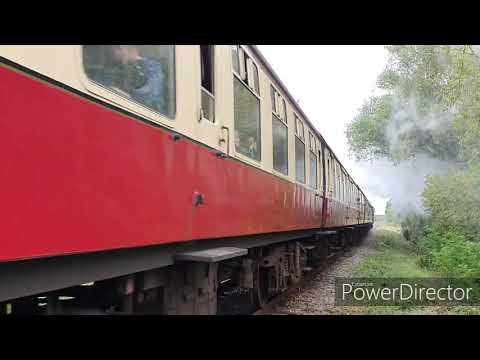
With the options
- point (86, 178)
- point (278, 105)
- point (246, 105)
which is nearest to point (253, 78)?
point (246, 105)

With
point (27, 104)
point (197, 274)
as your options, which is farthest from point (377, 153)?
point (27, 104)

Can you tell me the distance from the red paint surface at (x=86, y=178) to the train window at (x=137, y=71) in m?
0.17

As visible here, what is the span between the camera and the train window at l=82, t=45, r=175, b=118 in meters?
2.26

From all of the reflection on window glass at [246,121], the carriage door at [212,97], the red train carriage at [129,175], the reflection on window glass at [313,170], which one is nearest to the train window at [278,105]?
the red train carriage at [129,175]

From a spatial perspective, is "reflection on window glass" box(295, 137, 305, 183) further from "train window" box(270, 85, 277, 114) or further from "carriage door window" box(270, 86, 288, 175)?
"train window" box(270, 85, 277, 114)

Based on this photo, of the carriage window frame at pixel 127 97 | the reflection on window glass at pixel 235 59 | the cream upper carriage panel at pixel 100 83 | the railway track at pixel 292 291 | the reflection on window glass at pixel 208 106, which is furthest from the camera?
the railway track at pixel 292 291

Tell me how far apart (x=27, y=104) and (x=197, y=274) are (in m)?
2.03

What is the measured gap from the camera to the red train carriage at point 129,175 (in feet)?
5.81

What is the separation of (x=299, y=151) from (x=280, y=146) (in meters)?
1.51

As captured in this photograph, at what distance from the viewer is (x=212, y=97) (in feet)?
12.0

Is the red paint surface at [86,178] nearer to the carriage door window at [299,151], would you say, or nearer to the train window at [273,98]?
the train window at [273,98]

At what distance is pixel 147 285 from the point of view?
9.87 feet
